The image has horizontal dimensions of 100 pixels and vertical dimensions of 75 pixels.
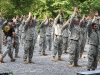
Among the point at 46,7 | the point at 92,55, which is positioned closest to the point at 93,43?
the point at 92,55

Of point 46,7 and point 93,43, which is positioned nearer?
point 93,43

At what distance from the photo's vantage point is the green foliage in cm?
3988

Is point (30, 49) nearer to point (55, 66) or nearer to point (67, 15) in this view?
point (55, 66)

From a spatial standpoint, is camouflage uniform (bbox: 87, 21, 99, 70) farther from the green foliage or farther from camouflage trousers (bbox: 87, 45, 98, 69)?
the green foliage

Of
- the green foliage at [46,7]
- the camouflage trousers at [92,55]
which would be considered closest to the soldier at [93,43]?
the camouflage trousers at [92,55]

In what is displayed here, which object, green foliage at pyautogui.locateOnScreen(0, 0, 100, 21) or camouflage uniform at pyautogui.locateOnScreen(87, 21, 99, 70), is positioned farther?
green foliage at pyautogui.locateOnScreen(0, 0, 100, 21)

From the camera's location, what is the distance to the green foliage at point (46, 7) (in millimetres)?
39875

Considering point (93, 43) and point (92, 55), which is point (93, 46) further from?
point (92, 55)

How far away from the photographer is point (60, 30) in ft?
45.4

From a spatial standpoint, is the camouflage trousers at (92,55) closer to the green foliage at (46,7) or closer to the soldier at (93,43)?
the soldier at (93,43)

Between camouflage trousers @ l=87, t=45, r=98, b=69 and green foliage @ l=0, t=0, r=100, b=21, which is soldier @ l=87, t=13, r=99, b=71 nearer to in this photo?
camouflage trousers @ l=87, t=45, r=98, b=69

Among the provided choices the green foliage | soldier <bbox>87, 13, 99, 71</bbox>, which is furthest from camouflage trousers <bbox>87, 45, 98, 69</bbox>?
the green foliage

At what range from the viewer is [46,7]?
40906mm

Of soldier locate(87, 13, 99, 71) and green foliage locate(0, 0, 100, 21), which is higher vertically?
green foliage locate(0, 0, 100, 21)
